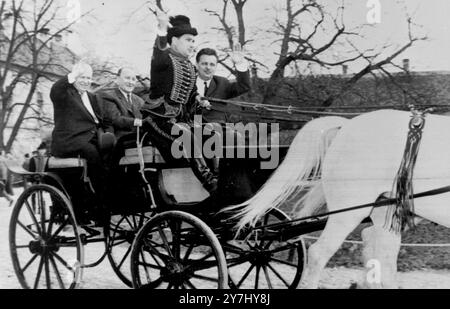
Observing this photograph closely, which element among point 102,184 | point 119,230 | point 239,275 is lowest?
point 239,275

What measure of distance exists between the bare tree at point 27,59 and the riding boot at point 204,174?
4.98 ft

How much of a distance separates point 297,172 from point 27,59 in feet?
8.46

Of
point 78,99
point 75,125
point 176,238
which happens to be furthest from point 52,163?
point 176,238

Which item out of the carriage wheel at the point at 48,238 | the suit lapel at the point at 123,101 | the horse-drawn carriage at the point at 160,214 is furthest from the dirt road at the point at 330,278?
the suit lapel at the point at 123,101

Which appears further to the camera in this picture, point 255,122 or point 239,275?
point 239,275

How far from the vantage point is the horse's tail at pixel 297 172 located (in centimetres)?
325

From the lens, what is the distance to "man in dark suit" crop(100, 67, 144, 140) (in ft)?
13.7

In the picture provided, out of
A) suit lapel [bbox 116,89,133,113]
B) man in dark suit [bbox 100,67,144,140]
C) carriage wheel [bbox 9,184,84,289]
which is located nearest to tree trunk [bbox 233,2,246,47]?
man in dark suit [bbox 100,67,144,140]

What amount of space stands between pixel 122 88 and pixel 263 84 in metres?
1.25

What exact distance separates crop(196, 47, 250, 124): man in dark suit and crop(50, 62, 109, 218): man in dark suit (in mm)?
876

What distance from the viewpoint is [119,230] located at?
13.2ft
